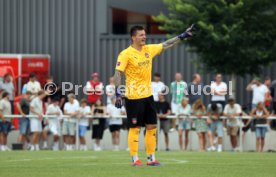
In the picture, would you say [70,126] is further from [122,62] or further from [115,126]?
[122,62]

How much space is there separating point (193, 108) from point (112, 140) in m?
2.46

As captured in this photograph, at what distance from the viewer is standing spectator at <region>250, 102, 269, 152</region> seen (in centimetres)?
2562

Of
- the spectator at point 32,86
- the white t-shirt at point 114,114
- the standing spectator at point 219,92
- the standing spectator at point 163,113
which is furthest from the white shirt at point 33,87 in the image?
the standing spectator at point 219,92

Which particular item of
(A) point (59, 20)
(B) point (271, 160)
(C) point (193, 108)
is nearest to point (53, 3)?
(A) point (59, 20)

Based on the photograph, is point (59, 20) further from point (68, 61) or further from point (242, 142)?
point (242, 142)

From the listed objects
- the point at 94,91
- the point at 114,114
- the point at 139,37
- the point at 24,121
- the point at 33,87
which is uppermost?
the point at 139,37

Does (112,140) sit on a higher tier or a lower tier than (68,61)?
lower

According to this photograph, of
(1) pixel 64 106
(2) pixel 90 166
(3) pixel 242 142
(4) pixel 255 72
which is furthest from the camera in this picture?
(4) pixel 255 72

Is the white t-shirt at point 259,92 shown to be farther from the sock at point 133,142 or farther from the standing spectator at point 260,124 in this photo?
the sock at point 133,142

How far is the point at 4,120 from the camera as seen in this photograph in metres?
26.9

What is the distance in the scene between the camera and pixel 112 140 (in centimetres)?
2692

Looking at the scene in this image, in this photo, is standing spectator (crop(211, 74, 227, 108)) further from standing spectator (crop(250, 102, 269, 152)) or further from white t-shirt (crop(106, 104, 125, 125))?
white t-shirt (crop(106, 104, 125, 125))

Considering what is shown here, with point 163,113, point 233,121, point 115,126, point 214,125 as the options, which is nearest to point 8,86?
point 115,126

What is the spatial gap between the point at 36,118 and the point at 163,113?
3619 millimetres
